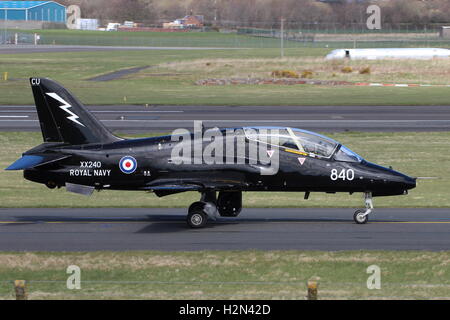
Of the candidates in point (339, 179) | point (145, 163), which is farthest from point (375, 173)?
point (145, 163)

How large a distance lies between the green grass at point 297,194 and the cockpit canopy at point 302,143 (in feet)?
13.3

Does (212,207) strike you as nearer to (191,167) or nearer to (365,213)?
(191,167)

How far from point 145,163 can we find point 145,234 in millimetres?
2164

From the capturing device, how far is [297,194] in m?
27.7

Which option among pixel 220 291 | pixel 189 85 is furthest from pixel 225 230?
pixel 189 85

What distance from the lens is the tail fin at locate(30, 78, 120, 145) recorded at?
22.2 m

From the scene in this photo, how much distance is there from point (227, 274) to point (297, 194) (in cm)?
1136

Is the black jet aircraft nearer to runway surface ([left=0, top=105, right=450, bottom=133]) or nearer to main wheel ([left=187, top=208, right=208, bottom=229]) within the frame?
main wheel ([left=187, top=208, right=208, bottom=229])

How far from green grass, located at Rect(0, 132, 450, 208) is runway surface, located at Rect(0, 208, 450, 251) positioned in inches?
42.2

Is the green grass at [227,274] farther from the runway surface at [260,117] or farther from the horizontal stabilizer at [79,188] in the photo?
the runway surface at [260,117]

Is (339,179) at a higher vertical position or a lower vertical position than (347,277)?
higher

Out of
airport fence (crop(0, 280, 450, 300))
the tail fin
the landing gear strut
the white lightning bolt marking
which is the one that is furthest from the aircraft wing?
airport fence (crop(0, 280, 450, 300))

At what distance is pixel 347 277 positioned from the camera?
16.4 meters
